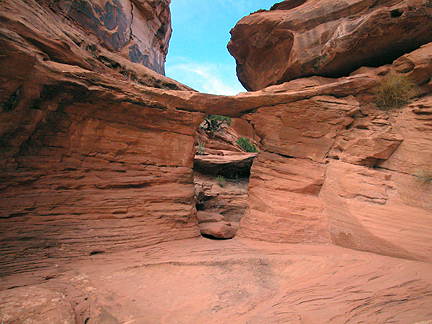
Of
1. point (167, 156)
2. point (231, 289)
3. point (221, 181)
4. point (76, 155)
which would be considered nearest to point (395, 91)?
point (231, 289)

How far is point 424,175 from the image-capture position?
5309mm

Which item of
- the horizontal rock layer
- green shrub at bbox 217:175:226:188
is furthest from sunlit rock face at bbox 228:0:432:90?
green shrub at bbox 217:175:226:188

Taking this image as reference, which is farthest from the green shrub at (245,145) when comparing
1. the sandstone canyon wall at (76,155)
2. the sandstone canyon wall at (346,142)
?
the sandstone canyon wall at (76,155)

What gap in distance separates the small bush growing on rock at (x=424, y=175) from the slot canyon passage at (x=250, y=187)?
35mm

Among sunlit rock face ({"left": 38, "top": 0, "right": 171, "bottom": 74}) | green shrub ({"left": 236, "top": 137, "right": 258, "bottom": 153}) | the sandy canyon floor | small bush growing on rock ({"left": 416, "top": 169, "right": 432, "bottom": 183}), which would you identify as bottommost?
the sandy canyon floor

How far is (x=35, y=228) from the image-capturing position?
4.96m

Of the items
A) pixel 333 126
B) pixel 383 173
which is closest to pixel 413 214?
pixel 383 173

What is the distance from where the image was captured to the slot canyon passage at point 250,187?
363 centimetres

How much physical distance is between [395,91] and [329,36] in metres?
3.04

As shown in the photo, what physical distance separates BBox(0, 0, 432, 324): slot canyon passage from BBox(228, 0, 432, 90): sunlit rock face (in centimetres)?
5

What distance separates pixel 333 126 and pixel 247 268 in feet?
17.5

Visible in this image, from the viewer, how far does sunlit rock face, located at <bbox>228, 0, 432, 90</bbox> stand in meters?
6.62

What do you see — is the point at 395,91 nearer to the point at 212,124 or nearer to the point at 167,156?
the point at 167,156

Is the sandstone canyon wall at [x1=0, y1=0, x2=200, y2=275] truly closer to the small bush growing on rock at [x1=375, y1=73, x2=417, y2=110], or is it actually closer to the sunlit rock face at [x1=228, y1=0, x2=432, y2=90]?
the sunlit rock face at [x1=228, y1=0, x2=432, y2=90]
